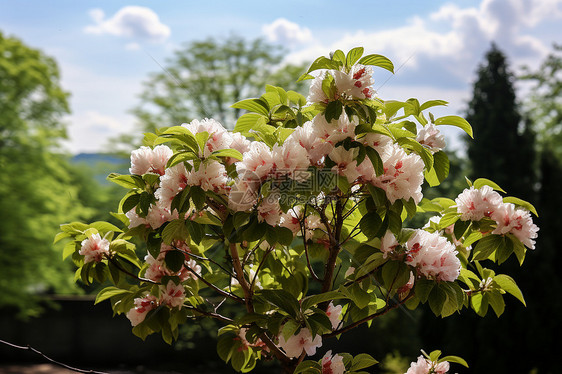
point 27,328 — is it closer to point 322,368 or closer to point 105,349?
point 105,349

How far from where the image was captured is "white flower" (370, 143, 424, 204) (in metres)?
1.15

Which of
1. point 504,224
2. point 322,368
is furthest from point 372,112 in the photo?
point 322,368

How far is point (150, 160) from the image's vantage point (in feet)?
4.09

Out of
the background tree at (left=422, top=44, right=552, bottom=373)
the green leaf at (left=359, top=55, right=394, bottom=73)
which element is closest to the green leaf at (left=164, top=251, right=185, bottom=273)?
the green leaf at (left=359, top=55, right=394, bottom=73)

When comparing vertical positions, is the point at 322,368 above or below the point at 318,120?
below

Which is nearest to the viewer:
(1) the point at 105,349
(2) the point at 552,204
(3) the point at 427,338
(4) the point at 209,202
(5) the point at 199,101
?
(4) the point at 209,202

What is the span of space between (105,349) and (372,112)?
702 centimetres

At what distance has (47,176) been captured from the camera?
295 inches

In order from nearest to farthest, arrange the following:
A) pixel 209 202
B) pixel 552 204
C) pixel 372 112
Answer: pixel 372 112 → pixel 209 202 → pixel 552 204

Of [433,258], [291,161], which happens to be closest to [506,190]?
[433,258]

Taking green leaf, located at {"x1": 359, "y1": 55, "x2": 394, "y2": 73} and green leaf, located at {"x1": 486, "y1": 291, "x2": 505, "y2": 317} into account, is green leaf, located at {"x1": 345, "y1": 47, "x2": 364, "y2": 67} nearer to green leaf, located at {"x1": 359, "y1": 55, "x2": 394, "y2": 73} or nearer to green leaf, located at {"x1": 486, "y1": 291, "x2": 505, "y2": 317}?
green leaf, located at {"x1": 359, "y1": 55, "x2": 394, "y2": 73}

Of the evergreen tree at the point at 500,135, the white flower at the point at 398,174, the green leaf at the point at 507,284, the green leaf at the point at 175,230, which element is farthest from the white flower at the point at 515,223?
the evergreen tree at the point at 500,135

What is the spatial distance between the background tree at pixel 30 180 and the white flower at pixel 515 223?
23.1 feet

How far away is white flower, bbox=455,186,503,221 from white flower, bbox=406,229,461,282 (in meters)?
0.21
